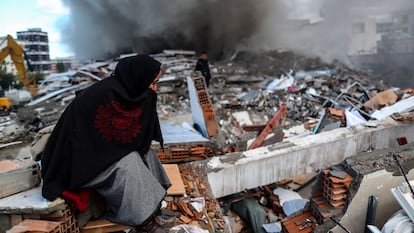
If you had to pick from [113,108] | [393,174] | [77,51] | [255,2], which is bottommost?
[393,174]

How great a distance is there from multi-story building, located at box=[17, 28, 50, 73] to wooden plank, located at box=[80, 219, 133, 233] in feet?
140

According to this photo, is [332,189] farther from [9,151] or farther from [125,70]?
[9,151]

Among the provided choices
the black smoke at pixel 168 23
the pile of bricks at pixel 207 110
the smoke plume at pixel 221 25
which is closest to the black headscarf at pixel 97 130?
the pile of bricks at pixel 207 110

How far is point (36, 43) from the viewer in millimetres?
41125

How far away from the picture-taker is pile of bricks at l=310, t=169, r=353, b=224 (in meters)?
2.91

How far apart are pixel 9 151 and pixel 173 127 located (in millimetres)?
2993

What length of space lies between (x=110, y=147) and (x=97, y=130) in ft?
0.44

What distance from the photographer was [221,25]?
17.3m

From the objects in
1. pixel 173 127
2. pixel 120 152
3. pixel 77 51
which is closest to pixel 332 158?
pixel 173 127

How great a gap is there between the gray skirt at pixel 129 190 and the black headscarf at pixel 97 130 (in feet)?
0.19

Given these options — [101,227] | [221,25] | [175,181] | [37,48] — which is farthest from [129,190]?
[37,48]

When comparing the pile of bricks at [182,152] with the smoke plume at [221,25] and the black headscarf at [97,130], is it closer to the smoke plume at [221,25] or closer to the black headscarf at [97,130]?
the black headscarf at [97,130]

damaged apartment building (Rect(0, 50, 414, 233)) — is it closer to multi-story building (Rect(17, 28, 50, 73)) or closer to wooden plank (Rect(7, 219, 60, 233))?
wooden plank (Rect(7, 219, 60, 233))

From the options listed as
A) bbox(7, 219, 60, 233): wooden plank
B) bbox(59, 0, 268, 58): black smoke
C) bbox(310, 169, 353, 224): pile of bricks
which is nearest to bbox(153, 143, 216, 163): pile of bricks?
bbox(310, 169, 353, 224): pile of bricks
